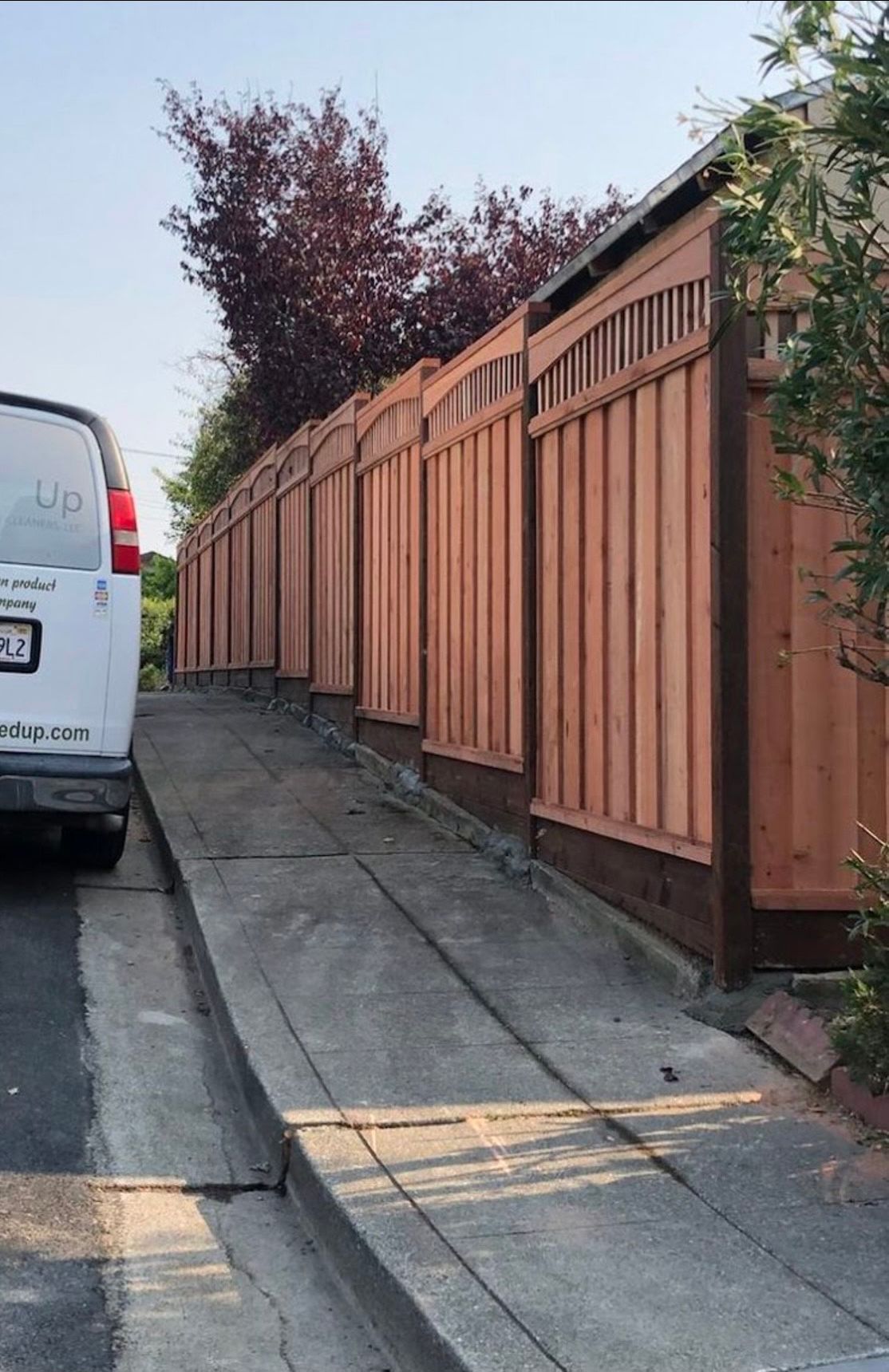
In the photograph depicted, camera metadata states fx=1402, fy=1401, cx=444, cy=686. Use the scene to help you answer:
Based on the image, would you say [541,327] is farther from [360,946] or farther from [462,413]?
[360,946]

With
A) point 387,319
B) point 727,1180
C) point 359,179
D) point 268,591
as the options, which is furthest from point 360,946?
point 359,179

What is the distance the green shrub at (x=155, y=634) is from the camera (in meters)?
37.1

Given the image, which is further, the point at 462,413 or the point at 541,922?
the point at 462,413

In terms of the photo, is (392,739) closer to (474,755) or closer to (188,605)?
(474,755)

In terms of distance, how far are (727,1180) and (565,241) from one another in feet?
53.9

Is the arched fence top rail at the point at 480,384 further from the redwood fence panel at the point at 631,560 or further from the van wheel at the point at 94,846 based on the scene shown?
the van wheel at the point at 94,846

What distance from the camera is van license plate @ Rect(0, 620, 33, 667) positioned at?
21.9 feet

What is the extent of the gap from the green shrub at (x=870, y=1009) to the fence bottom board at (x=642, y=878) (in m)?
1.08

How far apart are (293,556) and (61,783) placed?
7562 millimetres

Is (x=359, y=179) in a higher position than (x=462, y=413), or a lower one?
higher

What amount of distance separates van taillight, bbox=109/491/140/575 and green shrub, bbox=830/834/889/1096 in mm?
3998

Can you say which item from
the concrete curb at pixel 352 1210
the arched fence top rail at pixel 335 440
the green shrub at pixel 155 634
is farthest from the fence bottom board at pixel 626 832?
the green shrub at pixel 155 634

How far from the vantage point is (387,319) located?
17.5 m

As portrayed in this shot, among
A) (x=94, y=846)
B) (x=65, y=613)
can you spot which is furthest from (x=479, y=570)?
(x=94, y=846)
